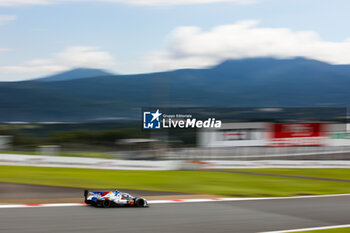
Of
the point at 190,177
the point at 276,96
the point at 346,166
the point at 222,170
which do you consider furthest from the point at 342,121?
the point at 276,96

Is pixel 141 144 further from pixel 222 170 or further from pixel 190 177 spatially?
pixel 190 177

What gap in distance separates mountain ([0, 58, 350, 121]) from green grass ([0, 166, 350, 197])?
6.85 metres

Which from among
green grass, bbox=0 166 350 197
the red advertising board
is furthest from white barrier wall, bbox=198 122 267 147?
green grass, bbox=0 166 350 197

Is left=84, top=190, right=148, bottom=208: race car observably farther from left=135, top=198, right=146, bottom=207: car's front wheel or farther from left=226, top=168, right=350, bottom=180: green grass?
left=226, top=168, right=350, bottom=180: green grass

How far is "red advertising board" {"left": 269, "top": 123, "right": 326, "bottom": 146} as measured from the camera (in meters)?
26.6

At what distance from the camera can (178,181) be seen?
545 inches

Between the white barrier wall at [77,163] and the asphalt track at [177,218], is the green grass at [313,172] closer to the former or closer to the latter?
the white barrier wall at [77,163]
